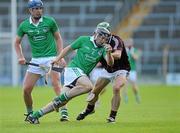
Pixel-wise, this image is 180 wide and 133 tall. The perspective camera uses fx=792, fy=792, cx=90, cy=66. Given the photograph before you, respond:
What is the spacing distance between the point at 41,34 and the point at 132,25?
30.0 m

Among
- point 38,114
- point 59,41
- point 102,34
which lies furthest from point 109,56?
point 38,114

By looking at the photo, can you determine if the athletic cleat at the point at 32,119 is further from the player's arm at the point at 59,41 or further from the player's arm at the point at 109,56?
the player's arm at the point at 109,56

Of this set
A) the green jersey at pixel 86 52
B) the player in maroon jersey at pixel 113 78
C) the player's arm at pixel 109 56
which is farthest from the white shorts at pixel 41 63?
the player's arm at pixel 109 56

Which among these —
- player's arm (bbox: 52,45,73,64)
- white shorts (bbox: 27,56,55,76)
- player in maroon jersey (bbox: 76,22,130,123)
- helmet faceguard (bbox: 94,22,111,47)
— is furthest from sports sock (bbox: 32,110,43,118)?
helmet faceguard (bbox: 94,22,111,47)

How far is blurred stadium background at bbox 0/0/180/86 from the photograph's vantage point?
44.5 meters

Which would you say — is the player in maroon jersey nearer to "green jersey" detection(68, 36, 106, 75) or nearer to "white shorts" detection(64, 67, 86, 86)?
"green jersey" detection(68, 36, 106, 75)

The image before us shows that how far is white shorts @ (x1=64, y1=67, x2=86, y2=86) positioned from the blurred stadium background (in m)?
27.1

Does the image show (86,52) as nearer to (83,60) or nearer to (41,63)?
(83,60)

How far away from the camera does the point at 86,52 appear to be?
53.6ft

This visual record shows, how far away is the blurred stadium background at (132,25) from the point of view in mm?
44469

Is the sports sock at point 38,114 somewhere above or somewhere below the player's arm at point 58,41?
below

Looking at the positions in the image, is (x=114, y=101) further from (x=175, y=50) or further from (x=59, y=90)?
(x=175, y=50)

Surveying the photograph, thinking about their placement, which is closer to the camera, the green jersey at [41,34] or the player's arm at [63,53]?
the player's arm at [63,53]

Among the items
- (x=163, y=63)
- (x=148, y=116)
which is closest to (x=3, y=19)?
(x=163, y=63)
